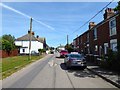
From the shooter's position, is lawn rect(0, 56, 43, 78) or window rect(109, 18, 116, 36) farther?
window rect(109, 18, 116, 36)

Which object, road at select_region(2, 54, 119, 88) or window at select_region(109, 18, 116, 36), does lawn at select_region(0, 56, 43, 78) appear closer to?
road at select_region(2, 54, 119, 88)

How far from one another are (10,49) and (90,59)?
28.0 meters

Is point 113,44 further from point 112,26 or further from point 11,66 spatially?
point 11,66

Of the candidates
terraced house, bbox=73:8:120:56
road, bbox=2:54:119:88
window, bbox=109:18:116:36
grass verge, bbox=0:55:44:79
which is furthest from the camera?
window, bbox=109:18:116:36

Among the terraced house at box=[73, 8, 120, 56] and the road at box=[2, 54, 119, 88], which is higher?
the terraced house at box=[73, 8, 120, 56]

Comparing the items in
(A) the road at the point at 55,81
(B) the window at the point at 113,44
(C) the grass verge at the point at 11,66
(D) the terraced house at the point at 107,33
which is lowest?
(A) the road at the point at 55,81

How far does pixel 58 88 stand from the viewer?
10.9 metres

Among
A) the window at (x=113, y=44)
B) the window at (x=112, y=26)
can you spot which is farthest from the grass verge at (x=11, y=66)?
the window at (x=112, y=26)

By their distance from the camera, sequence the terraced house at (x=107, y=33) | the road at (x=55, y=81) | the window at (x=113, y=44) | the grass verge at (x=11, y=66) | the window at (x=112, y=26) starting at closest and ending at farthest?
1. the road at (x=55, y=81)
2. the grass verge at (x=11, y=66)
3. the terraced house at (x=107, y=33)
4. the window at (x=113, y=44)
5. the window at (x=112, y=26)

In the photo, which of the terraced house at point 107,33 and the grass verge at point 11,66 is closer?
the grass verge at point 11,66

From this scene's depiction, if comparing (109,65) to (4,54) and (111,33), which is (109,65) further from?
(4,54)

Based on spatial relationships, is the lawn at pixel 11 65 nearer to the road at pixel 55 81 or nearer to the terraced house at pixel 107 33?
the road at pixel 55 81

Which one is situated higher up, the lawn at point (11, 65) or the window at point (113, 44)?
the window at point (113, 44)

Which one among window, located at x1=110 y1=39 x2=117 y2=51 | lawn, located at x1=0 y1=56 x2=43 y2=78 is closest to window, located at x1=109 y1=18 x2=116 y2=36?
window, located at x1=110 y1=39 x2=117 y2=51
